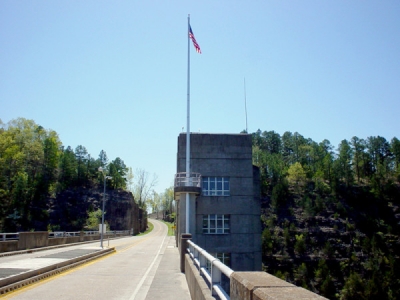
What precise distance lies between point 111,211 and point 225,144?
240ft

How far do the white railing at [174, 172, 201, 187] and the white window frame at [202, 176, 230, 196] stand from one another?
95 cm

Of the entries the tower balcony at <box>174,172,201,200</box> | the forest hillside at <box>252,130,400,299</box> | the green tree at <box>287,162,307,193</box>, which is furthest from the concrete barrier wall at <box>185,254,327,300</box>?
the green tree at <box>287,162,307,193</box>

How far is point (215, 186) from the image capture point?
2916 centimetres

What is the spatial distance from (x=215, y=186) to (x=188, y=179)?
3.34 meters

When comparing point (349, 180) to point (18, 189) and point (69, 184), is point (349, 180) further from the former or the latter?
point (18, 189)

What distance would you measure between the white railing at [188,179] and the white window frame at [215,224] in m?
2.89

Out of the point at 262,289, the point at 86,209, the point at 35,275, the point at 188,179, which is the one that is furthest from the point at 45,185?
the point at 262,289

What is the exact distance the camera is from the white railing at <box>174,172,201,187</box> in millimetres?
26500

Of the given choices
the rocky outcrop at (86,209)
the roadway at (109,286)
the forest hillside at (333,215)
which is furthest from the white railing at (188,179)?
the rocky outcrop at (86,209)

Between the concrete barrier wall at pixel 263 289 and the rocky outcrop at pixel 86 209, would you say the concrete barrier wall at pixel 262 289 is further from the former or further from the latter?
the rocky outcrop at pixel 86 209

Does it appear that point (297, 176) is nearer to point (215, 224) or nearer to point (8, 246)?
point (215, 224)

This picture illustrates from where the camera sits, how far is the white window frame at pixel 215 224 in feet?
93.4

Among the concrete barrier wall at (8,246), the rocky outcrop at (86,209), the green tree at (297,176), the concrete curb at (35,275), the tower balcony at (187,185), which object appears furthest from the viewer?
the green tree at (297,176)

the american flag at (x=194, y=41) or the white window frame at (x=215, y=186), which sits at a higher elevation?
the american flag at (x=194, y=41)
